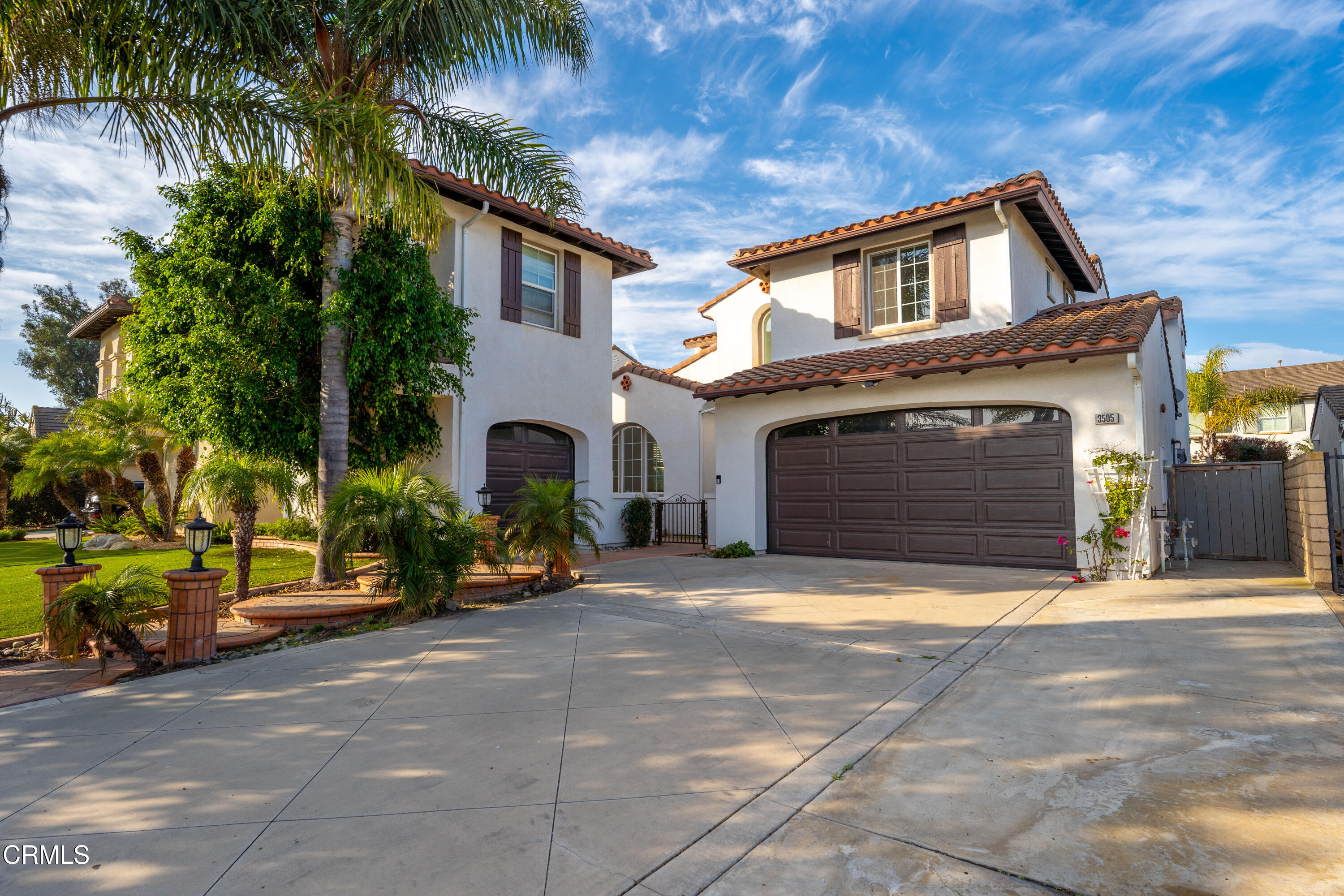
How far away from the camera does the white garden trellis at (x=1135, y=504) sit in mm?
8938

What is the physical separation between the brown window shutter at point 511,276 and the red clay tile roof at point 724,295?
293 inches

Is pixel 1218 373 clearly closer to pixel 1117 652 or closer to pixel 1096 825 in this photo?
pixel 1117 652

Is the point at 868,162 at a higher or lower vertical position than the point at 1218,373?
higher

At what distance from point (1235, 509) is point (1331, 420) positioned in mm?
8112

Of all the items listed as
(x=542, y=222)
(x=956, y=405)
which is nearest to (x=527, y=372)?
(x=542, y=222)

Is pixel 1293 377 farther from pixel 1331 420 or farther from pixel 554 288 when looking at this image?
pixel 554 288

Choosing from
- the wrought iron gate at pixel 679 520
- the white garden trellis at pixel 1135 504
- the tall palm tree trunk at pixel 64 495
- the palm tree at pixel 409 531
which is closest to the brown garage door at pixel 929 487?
the white garden trellis at pixel 1135 504

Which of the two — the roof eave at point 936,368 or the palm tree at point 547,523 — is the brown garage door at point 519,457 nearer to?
the roof eave at point 936,368

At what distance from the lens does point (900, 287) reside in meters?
13.0

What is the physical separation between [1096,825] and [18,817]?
4644 millimetres

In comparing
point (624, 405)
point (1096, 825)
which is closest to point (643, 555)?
point (624, 405)

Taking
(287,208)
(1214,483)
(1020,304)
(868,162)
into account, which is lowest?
(1214,483)

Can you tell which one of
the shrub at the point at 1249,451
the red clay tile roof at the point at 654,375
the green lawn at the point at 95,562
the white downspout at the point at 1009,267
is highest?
the white downspout at the point at 1009,267

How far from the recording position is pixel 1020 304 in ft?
39.5
